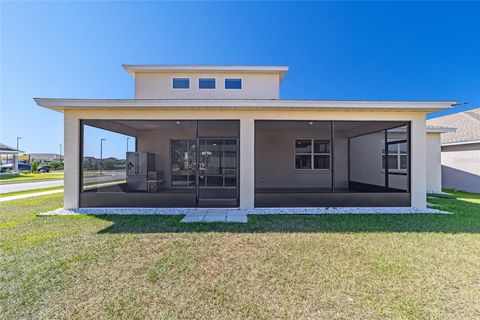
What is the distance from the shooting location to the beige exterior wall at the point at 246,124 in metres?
6.83

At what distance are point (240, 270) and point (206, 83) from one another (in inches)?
337

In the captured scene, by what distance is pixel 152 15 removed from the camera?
10203 mm

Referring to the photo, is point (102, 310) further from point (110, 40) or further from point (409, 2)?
point (409, 2)

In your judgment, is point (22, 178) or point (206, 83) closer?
point (206, 83)

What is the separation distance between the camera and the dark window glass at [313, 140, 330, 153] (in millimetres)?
10841

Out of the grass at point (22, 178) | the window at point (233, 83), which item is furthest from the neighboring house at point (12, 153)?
the window at point (233, 83)

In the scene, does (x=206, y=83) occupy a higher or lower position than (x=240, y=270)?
higher

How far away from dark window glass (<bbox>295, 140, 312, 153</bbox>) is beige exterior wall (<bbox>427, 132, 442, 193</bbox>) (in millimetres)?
5455

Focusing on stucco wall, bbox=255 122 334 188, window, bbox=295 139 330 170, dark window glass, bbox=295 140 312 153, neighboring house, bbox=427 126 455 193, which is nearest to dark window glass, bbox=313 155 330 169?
window, bbox=295 139 330 170

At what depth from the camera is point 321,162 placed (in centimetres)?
1087

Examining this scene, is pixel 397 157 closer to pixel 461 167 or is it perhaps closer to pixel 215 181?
pixel 461 167

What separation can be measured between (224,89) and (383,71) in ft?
59.4

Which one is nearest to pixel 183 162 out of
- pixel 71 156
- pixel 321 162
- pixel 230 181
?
pixel 230 181

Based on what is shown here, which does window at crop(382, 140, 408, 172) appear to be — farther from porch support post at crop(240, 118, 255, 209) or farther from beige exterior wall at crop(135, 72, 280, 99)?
porch support post at crop(240, 118, 255, 209)
